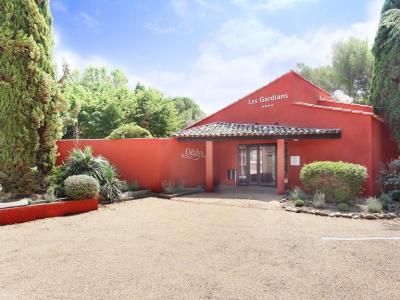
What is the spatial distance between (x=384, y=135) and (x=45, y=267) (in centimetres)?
1464

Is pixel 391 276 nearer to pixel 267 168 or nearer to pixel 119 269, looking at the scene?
pixel 119 269

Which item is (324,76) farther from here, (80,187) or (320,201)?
(80,187)

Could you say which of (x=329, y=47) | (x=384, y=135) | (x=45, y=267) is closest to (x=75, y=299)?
(x=45, y=267)

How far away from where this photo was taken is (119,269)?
5.29 m

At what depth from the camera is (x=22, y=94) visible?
10695 mm

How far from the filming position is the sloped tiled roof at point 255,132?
13.6m

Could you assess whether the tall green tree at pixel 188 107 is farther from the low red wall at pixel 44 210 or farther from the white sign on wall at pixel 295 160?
the low red wall at pixel 44 210

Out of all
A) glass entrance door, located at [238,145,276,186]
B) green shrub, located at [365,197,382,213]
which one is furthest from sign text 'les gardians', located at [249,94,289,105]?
green shrub, located at [365,197,382,213]

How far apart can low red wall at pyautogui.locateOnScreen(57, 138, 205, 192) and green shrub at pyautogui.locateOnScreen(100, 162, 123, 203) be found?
2323mm

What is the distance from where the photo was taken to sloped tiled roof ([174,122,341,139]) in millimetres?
13555

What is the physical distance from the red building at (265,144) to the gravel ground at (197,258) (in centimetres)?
500

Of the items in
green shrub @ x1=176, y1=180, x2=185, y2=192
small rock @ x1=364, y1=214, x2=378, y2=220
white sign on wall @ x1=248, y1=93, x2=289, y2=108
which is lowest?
small rock @ x1=364, y1=214, x2=378, y2=220

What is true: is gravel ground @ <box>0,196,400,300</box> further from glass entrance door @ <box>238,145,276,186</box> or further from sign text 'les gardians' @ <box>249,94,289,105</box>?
sign text 'les gardians' @ <box>249,94,289,105</box>

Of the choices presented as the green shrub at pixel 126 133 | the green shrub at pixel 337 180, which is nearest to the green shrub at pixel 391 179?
the green shrub at pixel 337 180
